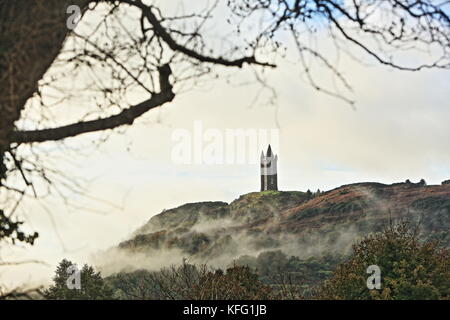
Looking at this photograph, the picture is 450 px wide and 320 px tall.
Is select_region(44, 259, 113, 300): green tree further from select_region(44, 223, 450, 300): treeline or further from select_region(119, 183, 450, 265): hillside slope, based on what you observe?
select_region(119, 183, 450, 265): hillside slope

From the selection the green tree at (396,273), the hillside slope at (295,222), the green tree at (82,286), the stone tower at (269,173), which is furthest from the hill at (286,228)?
the green tree at (396,273)

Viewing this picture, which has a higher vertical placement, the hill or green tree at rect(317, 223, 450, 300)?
the hill

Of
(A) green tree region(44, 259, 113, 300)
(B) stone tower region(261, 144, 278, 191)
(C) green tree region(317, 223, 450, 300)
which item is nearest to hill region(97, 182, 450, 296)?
(B) stone tower region(261, 144, 278, 191)

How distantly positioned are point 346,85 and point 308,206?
4518 centimetres

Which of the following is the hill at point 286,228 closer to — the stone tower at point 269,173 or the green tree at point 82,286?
the stone tower at point 269,173

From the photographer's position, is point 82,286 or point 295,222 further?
point 295,222

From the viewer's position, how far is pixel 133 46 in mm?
6793

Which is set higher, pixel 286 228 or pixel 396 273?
pixel 286 228

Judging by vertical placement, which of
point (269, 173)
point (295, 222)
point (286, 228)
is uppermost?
point (269, 173)

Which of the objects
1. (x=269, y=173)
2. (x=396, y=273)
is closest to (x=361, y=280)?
(x=396, y=273)

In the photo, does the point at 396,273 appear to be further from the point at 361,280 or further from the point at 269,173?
the point at 269,173

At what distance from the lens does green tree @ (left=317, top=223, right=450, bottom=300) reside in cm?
1198

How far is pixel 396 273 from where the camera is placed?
12.4 meters

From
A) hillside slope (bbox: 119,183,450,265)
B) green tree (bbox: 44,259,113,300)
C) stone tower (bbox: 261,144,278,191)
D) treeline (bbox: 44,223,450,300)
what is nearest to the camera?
treeline (bbox: 44,223,450,300)
